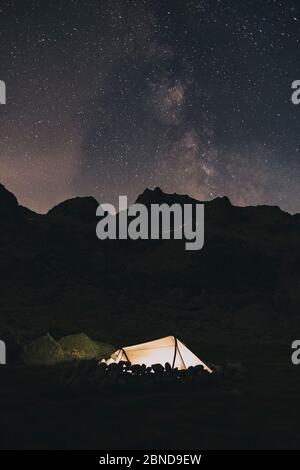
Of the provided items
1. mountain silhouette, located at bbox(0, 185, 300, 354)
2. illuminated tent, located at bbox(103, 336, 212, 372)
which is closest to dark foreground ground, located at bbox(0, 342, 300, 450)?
illuminated tent, located at bbox(103, 336, 212, 372)

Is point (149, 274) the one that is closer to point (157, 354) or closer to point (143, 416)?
point (157, 354)

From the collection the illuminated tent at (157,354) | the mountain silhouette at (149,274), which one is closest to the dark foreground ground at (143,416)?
the illuminated tent at (157,354)

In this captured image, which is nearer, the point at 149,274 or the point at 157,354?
the point at 157,354

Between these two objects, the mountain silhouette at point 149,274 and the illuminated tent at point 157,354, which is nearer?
the illuminated tent at point 157,354

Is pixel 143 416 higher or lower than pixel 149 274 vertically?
lower

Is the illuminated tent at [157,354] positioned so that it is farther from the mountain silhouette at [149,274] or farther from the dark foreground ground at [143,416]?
the mountain silhouette at [149,274]

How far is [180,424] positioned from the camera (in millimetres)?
18547

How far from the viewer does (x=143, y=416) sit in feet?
62.8

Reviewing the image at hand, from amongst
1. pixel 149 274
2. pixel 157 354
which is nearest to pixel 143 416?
pixel 157 354

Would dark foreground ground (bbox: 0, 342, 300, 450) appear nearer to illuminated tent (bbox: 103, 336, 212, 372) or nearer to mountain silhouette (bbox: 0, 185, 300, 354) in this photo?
illuminated tent (bbox: 103, 336, 212, 372)

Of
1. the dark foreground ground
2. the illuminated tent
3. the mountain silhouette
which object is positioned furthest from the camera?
the mountain silhouette

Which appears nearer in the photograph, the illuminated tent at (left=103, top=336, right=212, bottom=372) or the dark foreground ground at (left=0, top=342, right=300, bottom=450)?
the dark foreground ground at (left=0, top=342, right=300, bottom=450)

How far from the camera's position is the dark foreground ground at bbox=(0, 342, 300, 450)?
1617 cm

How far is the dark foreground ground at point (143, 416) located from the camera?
16172 millimetres
